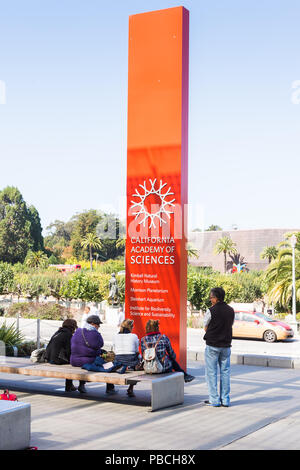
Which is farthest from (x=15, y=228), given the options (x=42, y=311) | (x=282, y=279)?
(x=282, y=279)

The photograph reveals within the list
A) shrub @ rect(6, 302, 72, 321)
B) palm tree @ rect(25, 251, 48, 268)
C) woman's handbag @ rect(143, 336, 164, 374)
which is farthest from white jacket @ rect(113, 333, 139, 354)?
palm tree @ rect(25, 251, 48, 268)

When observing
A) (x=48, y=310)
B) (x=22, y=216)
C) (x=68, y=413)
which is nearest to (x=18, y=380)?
(x=68, y=413)

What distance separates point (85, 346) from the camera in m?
8.75

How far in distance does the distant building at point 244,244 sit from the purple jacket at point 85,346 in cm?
6992

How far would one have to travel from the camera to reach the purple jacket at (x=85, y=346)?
8680 millimetres

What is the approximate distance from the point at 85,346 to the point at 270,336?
15.8 m

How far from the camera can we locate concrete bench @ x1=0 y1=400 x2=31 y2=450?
5660 mm

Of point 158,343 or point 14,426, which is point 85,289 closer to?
point 158,343

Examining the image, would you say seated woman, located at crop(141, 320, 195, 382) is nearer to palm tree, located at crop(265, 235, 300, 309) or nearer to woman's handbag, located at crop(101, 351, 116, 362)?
woman's handbag, located at crop(101, 351, 116, 362)

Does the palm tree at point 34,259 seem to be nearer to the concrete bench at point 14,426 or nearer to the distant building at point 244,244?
the distant building at point 244,244

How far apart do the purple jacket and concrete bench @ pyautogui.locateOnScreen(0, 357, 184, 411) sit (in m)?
0.15

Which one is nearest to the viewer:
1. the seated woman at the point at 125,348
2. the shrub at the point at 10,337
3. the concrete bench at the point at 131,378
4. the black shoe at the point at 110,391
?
the concrete bench at the point at 131,378

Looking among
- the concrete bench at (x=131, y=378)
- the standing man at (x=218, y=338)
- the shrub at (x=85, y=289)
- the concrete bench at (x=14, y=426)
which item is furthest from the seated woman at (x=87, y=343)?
the shrub at (x=85, y=289)

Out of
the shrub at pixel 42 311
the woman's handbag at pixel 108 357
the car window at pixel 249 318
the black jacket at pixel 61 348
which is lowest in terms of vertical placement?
the shrub at pixel 42 311
